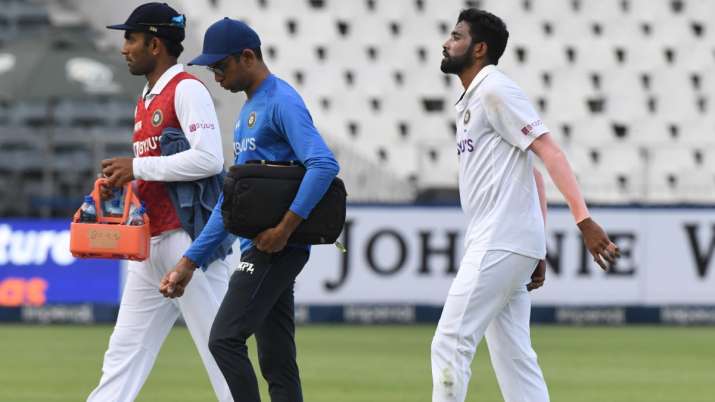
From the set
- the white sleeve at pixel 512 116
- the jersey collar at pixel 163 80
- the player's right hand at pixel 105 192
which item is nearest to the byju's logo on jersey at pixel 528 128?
the white sleeve at pixel 512 116

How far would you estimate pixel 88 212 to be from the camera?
7.32 metres

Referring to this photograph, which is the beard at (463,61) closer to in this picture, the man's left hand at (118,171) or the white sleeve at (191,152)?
the white sleeve at (191,152)

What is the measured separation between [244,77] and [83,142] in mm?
18861

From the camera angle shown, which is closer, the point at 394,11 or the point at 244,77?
the point at 244,77

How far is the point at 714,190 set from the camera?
80.2 feet

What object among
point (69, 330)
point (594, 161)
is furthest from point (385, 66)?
point (69, 330)

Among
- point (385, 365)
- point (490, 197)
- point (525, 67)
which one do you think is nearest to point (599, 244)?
point (490, 197)

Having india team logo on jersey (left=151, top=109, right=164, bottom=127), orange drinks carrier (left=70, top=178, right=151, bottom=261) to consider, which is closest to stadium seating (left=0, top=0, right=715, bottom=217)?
india team logo on jersey (left=151, top=109, right=164, bottom=127)

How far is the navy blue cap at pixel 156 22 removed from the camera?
7379 millimetres

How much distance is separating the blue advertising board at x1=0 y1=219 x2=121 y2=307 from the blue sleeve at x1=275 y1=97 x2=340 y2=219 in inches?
494

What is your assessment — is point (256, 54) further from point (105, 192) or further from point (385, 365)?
point (385, 365)

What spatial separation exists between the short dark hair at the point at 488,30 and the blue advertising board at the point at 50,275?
12.6 m

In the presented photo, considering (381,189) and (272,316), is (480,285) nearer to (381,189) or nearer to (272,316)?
(272,316)

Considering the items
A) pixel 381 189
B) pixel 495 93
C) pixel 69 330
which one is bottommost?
pixel 69 330
